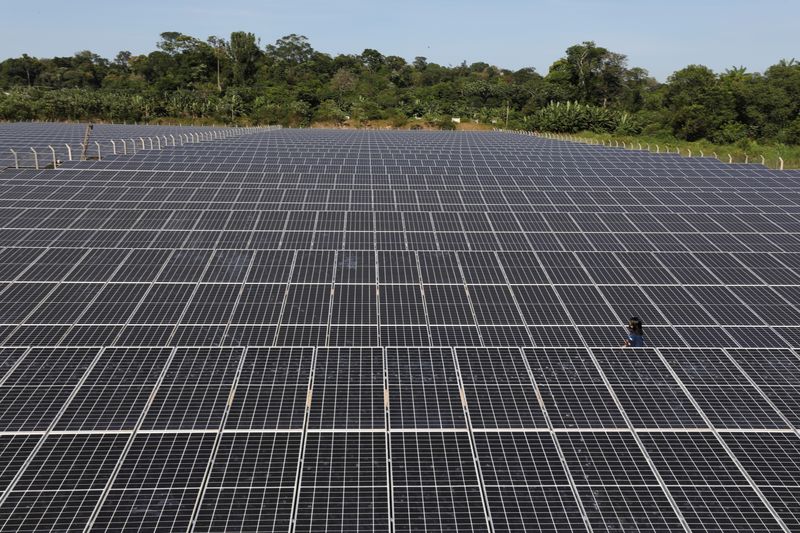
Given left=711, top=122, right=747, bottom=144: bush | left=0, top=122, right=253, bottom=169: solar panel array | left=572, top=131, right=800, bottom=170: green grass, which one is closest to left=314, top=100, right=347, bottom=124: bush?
left=0, top=122, right=253, bottom=169: solar panel array

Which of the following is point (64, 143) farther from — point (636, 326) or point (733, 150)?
point (733, 150)

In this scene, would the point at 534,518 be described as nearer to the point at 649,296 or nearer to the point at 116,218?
the point at 649,296

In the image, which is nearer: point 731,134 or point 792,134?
point 792,134

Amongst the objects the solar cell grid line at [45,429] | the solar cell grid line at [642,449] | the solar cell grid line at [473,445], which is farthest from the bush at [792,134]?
the solar cell grid line at [45,429]

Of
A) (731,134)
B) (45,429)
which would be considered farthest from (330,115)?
(45,429)

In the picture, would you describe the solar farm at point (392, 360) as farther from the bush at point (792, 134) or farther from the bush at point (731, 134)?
the bush at point (731, 134)

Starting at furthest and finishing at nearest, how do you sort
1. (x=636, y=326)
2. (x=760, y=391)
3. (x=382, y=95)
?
(x=382, y=95), (x=636, y=326), (x=760, y=391)

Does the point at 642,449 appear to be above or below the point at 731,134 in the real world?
below

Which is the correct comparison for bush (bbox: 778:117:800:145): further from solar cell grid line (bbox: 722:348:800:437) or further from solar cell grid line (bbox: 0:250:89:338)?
solar cell grid line (bbox: 0:250:89:338)
